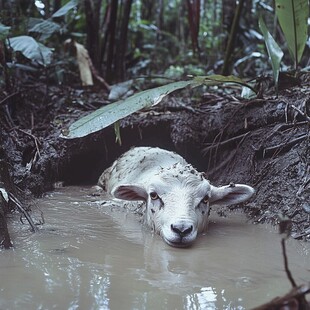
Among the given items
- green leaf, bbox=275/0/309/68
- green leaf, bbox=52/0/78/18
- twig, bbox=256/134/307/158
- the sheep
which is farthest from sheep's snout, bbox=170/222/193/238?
green leaf, bbox=52/0/78/18

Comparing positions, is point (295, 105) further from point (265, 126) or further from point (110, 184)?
point (110, 184)

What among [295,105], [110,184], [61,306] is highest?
[295,105]

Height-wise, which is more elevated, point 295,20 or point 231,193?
point 295,20

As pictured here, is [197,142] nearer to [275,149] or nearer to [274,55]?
[275,149]

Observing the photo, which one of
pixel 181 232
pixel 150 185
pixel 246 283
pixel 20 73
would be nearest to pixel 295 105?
pixel 150 185

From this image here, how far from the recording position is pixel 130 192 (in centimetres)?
474

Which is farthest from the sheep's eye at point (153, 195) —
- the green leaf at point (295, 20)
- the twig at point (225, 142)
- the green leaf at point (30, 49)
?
the green leaf at point (30, 49)

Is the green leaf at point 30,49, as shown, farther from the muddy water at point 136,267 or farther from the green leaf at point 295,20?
the green leaf at point 295,20

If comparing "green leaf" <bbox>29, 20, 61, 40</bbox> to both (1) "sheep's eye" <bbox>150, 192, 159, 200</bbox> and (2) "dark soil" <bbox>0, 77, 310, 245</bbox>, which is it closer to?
(2) "dark soil" <bbox>0, 77, 310, 245</bbox>

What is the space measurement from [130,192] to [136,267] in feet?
5.68

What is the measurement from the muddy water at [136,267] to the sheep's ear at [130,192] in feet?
0.95

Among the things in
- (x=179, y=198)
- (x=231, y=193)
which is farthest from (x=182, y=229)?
(x=231, y=193)

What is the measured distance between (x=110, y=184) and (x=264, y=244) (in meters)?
2.91

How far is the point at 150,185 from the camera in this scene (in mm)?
4523
